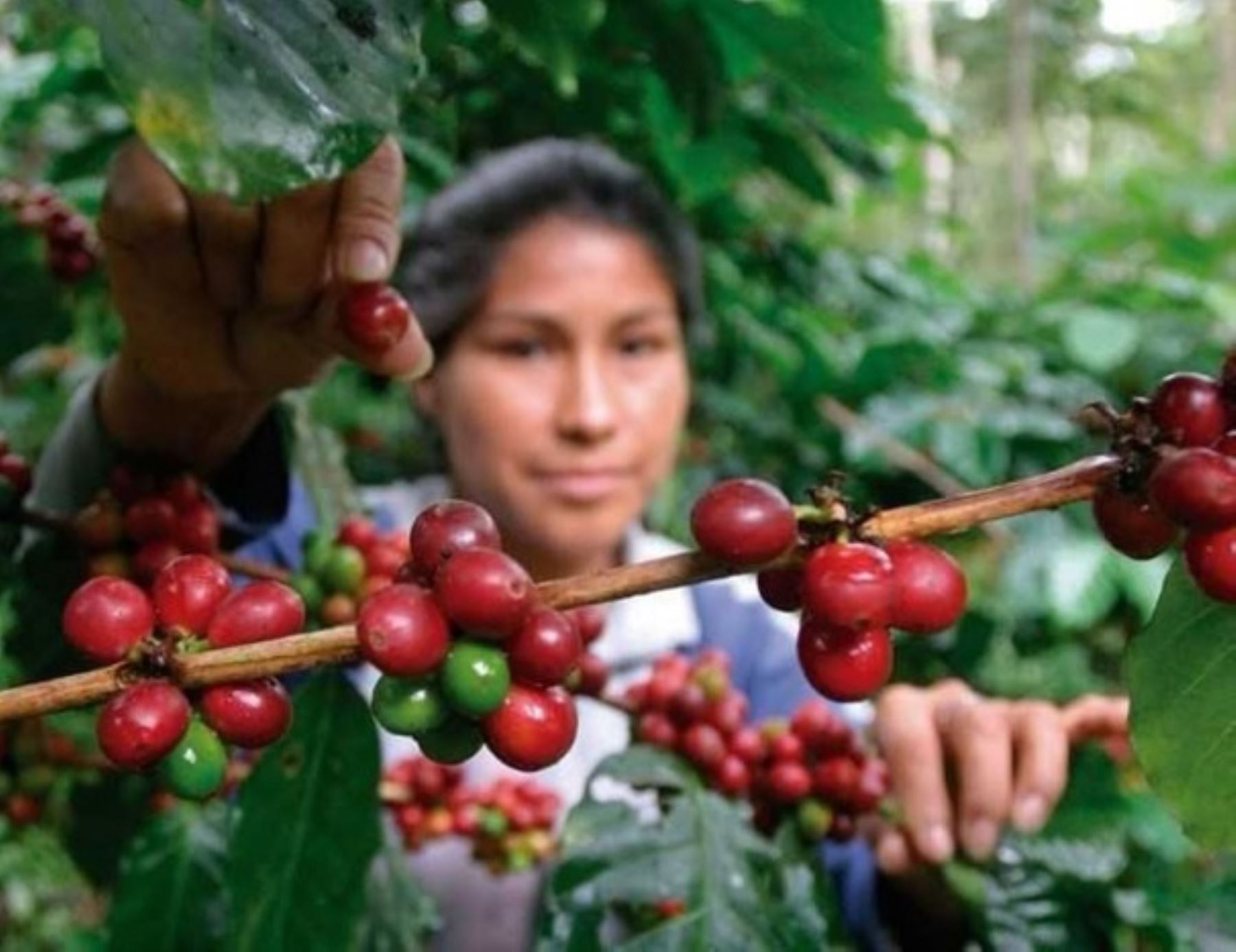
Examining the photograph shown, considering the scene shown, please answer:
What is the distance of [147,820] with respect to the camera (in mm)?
1107

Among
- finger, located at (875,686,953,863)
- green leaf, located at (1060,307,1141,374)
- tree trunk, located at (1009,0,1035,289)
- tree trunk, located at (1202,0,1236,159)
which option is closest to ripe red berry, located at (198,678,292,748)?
finger, located at (875,686,953,863)

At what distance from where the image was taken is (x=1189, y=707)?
54cm

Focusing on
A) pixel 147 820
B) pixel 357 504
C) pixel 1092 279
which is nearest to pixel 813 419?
pixel 1092 279

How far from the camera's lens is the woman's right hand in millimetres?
705

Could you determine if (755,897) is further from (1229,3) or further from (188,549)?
(1229,3)

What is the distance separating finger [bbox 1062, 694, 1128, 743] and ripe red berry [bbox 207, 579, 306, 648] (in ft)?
2.44

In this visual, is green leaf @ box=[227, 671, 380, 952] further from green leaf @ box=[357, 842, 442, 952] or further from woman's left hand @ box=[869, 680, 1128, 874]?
woman's left hand @ box=[869, 680, 1128, 874]

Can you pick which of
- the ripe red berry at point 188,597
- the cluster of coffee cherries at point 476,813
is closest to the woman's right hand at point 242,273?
the ripe red berry at point 188,597

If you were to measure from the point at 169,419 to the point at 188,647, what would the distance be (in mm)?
439

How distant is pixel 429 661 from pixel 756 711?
3.63 ft

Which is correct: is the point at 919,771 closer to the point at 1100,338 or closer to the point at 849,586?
the point at 849,586

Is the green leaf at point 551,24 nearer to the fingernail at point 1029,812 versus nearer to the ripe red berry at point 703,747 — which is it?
the ripe red berry at point 703,747

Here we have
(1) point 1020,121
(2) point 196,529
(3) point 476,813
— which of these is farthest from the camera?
(1) point 1020,121

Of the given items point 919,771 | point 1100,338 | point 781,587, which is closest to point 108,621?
point 781,587
